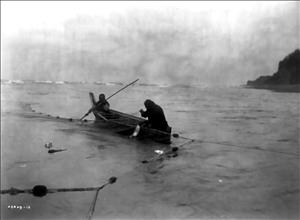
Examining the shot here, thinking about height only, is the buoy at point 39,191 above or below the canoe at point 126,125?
below

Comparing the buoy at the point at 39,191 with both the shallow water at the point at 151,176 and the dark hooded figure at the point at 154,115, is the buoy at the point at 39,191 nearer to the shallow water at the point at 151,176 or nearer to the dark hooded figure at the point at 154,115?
the shallow water at the point at 151,176

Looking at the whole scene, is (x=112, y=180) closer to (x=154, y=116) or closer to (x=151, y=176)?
(x=151, y=176)

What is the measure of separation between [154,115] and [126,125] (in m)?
2.46

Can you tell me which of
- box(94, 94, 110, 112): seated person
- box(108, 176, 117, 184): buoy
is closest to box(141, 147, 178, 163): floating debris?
box(108, 176, 117, 184): buoy

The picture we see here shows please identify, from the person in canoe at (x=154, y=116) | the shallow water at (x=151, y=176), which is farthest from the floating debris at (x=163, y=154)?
the person in canoe at (x=154, y=116)

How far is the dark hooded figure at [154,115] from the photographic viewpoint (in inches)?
517

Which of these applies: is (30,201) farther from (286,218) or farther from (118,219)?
(286,218)

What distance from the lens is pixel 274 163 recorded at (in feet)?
35.7

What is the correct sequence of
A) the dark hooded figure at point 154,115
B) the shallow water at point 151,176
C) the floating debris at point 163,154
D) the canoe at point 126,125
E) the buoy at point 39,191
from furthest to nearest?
the canoe at point 126,125, the dark hooded figure at point 154,115, the floating debris at point 163,154, the buoy at point 39,191, the shallow water at point 151,176

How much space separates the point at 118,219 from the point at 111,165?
13.2 ft

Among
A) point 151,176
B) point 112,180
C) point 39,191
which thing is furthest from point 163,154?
point 39,191

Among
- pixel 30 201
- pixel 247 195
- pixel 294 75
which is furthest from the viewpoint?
pixel 294 75

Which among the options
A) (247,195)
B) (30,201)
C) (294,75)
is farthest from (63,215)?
(294,75)

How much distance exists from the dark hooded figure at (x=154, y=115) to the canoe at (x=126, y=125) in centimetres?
25
